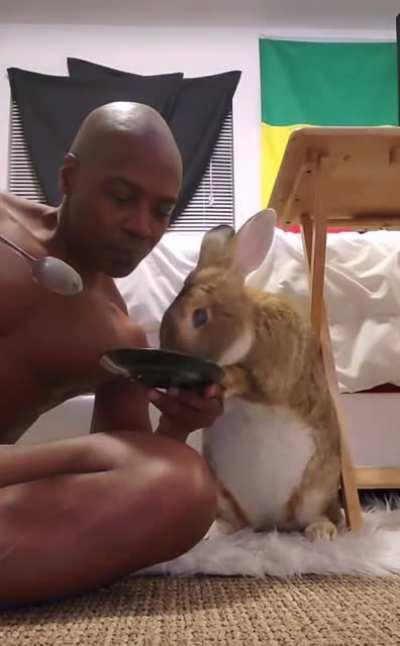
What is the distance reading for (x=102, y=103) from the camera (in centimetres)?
325

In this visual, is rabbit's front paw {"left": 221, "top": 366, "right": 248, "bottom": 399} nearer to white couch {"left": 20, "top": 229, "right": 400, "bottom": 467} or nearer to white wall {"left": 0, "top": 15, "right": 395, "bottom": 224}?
white couch {"left": 20, "top": 229, "right": 400, "bottom": 467}

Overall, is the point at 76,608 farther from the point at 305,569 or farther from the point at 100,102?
the point at 100,102

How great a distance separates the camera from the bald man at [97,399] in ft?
1.98

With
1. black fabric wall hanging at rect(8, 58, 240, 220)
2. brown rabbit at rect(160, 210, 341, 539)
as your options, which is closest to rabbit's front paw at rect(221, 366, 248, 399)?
A: brown rabbit at rect(160, 210, 341, 539)

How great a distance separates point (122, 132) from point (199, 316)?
254 mm

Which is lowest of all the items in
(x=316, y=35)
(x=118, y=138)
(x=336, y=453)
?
(x=336, y=453)

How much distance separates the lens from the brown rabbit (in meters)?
0.93

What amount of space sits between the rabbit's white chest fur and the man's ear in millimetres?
349

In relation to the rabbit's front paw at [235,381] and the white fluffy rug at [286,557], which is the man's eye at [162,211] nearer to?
the rabbit's front paw at [235,381]

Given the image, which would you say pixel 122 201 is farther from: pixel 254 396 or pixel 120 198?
pixel 254 396

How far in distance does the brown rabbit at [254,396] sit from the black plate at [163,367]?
149 millimetres

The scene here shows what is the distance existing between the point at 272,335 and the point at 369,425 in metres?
0.61

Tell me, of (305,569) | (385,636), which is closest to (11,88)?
(305,569)

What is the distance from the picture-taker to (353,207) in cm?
132
